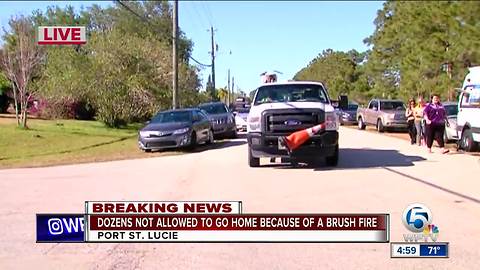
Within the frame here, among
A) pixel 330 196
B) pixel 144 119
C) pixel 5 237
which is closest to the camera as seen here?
pixel 5 237

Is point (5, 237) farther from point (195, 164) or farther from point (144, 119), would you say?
point (144, 119)

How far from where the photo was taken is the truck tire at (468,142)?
17.9 metres

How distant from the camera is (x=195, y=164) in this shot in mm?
16172

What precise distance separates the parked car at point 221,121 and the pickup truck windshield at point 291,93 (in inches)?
416

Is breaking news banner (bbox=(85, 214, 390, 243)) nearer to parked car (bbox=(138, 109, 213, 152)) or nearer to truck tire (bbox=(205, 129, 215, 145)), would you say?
parked car (bbox=(138, 109, 213, 152))

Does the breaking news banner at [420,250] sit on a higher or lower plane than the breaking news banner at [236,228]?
lower

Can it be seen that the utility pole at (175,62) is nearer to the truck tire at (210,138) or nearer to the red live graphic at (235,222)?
the truck tire at (210,138)

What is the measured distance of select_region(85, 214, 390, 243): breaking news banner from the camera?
6.21 meters

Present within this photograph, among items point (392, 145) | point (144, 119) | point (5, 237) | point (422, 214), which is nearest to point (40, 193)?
point (5, 237)

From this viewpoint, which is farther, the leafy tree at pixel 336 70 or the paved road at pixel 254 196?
the leafy tree at pixel 336 70

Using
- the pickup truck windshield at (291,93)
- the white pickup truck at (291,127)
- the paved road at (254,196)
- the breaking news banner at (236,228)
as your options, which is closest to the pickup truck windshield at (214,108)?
the paved road at (254,196)

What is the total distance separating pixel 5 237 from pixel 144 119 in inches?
1246

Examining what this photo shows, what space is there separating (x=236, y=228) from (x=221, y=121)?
19919 millimetres

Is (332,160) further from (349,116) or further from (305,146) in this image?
(349,116)
